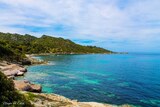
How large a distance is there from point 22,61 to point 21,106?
94.9 metres

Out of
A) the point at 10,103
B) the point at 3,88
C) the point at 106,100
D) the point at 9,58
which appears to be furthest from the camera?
the point at 9,58

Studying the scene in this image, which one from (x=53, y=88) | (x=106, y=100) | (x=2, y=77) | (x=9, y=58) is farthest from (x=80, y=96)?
(x=9, y=58)

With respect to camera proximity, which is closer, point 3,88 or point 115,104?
point 3,88

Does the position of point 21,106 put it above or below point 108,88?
above

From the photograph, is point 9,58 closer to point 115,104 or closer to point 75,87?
point 75,87

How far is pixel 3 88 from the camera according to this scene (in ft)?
58.2

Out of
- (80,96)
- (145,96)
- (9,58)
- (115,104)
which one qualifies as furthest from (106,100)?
(9,58)

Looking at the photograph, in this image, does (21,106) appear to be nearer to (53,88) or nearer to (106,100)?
(106,100)

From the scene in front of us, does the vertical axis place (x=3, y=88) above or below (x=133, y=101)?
above

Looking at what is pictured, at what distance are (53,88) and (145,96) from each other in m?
22.8

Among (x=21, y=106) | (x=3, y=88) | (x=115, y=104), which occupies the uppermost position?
(x=3, y=88)

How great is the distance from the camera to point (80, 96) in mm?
46531

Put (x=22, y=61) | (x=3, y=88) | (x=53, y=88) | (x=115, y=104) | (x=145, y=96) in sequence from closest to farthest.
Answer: (x=3, y=88) → (x=115, y=104) → (x=145, y=96) → (x=53, y=88) → (x=22, y=61)

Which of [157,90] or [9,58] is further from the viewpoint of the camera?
[9,58]
